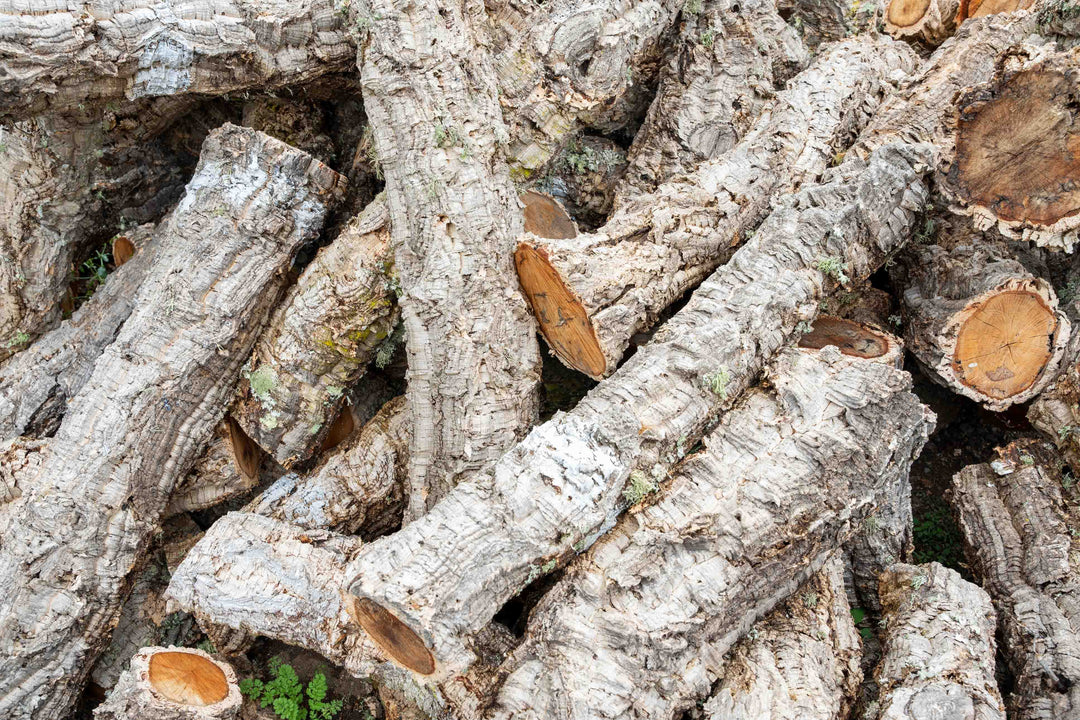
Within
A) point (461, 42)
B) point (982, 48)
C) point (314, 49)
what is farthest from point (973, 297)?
point (314, 49)

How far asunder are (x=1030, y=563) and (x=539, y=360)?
2.19m

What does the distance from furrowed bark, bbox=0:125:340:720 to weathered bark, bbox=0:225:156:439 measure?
0.43m

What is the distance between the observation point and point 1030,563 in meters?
3.05

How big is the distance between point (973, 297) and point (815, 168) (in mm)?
866

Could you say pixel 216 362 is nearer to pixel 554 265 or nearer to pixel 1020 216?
pixel 554 265

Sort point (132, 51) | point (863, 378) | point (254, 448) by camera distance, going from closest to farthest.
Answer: point (863, 378) < point (132, 51) < point (254, 448)

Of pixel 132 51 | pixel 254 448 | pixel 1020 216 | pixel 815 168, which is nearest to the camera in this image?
pixel 1020 216

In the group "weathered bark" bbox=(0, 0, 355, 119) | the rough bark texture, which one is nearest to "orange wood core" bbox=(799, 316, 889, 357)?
the rough bark texture

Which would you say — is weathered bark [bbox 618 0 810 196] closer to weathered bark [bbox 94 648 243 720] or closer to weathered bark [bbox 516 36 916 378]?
weathered bark [bbox 516 36 916 378]

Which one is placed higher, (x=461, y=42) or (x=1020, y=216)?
(x=461, y=42)

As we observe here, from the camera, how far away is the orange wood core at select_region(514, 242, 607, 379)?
288 centimetres

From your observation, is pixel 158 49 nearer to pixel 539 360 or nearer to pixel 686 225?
pixel 539 360

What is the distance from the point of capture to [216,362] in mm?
3309

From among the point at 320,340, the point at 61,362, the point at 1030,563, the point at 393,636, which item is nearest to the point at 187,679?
the point at 393,636
